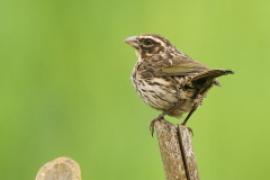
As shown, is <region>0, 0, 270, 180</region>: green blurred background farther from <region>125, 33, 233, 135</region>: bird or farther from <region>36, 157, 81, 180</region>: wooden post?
<region>36, 157, 81, 180</region>: wooden post

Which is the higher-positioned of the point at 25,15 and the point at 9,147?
the point at 25,15

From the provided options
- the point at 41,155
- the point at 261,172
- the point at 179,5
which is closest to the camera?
the point at 41,155

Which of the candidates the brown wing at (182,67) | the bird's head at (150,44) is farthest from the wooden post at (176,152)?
the bird's head at (150,44)

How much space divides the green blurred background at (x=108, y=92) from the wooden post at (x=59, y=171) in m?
2.95

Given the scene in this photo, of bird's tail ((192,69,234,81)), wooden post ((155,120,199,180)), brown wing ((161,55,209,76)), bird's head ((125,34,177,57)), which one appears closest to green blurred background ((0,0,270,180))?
bird's head ((125,34,177,57))

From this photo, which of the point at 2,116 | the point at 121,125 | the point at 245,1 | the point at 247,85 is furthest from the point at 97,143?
the point at 245,1

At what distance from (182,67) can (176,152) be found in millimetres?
1409

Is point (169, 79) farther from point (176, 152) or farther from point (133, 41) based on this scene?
point (176, 152)

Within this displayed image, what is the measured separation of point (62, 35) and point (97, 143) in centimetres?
110

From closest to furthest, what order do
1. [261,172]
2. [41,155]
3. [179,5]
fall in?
[41,155]
[261,172]
[179,5]

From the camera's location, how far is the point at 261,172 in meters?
9.10

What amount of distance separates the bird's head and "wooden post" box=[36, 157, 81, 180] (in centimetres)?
299

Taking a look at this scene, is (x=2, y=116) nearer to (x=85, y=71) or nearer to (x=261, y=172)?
(x=85, y=71)

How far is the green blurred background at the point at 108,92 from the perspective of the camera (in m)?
8.75
